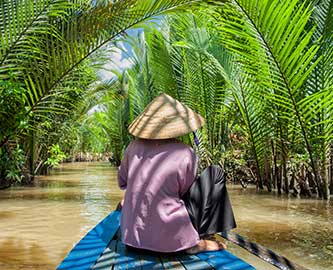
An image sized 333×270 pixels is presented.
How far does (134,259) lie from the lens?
2.67 meters

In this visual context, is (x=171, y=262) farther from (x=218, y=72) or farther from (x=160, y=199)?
(x=218, y=72)

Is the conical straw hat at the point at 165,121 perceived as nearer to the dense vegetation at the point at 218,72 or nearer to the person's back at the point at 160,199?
the person's back at the point at 160,199

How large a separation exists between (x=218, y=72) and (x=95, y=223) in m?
4.95

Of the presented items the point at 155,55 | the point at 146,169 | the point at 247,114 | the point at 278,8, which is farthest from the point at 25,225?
the point at 155,55

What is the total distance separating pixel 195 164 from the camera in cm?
280

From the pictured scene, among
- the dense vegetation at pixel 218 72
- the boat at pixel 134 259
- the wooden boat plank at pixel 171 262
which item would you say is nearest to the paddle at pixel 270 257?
the boat at pixel 134 259

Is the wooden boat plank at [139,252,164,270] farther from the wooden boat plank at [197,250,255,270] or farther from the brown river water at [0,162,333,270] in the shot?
the brown river water at [0,162,333,270]

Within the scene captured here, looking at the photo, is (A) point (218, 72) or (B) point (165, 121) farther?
(A) point (218, 72)

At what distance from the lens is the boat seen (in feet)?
8.12

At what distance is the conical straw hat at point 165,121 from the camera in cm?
279

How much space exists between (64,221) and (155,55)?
659cm

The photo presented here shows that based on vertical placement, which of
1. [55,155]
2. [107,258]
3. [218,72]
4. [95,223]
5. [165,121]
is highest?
[218,72]

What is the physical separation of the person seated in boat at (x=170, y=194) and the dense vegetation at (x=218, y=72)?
9.68 ft

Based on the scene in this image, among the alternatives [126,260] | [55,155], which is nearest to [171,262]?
[126,260]
